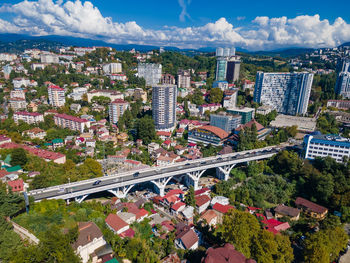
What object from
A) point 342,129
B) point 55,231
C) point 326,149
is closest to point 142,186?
point 55,231

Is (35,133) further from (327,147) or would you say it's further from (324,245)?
(327,147)

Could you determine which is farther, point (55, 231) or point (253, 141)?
point (253, 141)

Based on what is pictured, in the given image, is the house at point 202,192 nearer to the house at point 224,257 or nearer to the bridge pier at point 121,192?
the bridge pier at point 121,192

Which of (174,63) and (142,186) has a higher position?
(174,63)

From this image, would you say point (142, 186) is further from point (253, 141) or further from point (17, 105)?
point (17, 105)

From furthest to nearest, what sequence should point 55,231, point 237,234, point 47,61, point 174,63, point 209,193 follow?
point 174,63, point 47,61, point 209,193, point 237,234, point 55,231

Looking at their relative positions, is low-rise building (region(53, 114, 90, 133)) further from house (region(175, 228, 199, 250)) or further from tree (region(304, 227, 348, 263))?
tree (region(304, 227, 348, 263))

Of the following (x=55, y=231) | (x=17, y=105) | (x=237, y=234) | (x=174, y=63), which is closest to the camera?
(x=55, y=231)

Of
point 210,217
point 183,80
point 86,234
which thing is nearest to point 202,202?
point 210,217
